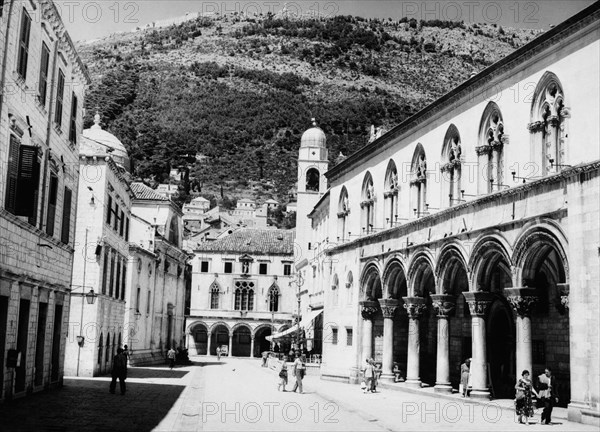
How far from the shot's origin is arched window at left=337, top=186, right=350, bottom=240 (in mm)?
41103

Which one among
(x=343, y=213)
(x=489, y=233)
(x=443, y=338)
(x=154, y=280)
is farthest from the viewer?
(x=154, y=280)

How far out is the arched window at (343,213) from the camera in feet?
135

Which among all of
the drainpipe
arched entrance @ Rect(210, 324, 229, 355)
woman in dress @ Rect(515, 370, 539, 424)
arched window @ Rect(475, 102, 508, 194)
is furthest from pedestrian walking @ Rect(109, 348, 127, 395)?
arched entrance @ Rect(210, 324, 229, 355)

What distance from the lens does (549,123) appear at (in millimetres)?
22750

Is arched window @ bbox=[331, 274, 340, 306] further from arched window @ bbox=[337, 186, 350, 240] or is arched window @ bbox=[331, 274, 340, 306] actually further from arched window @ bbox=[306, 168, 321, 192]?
arched window @ bbox=[306, 168, 321, 192]

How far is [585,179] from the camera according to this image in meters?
20.3

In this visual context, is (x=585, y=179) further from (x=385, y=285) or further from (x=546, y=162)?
(x=385, y=285)

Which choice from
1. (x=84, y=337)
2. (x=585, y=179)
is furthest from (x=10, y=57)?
(x=84, y=337)

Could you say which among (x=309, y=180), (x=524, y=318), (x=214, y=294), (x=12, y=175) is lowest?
(x=524, y=318)

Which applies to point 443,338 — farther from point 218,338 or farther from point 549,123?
point 218,338

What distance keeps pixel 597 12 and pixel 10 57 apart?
15.3m

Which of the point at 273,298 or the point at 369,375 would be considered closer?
the point at 369,375

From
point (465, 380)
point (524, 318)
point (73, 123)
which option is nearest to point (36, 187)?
point (73, 123)

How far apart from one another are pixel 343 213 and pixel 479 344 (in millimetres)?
16461
